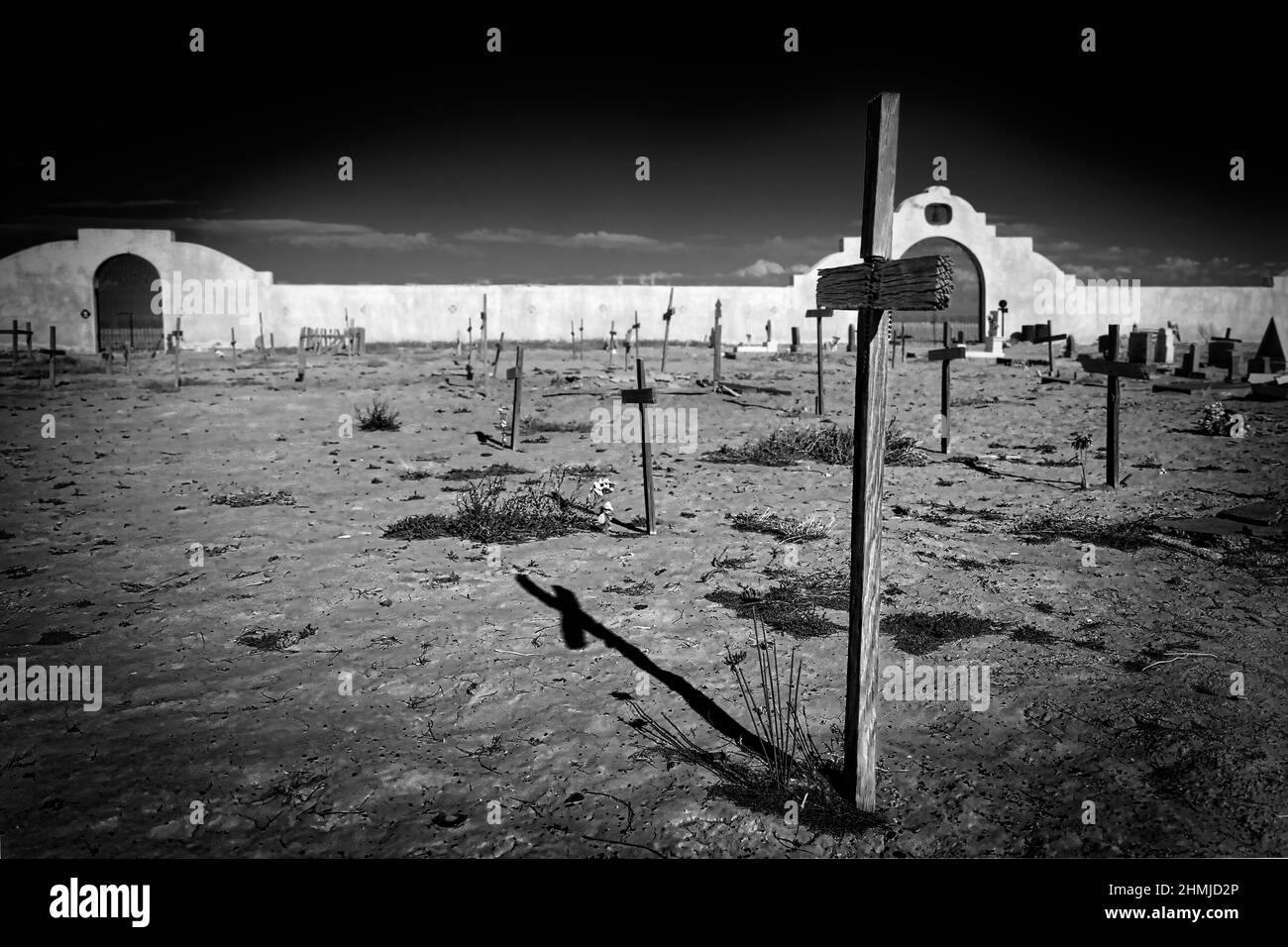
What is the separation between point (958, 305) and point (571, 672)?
39756 mm

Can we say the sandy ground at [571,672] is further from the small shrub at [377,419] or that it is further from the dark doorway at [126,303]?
the dark doorway at [126,303]

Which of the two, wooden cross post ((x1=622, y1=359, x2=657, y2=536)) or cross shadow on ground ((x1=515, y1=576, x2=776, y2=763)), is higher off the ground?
wooden cross post ((x1=622, y1=359, x2=657, y2=536))

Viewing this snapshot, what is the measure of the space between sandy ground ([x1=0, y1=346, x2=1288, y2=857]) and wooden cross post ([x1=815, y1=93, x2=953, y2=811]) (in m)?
0.46

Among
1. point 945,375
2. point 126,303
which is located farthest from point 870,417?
point 126,303

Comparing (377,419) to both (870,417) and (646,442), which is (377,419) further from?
(870,417)

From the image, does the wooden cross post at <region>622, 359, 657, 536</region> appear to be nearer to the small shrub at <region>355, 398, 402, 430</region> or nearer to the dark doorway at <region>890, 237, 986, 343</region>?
the small shrub at <region>355, 398, 402, 430</region>

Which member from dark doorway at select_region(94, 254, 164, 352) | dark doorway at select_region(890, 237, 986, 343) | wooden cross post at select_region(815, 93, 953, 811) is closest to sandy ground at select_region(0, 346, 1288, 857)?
wooden cross post at select_region(815, 93, 953, 811)

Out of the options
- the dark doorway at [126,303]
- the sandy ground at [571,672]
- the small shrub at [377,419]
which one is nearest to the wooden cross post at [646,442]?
the sandy ground at [571,672]

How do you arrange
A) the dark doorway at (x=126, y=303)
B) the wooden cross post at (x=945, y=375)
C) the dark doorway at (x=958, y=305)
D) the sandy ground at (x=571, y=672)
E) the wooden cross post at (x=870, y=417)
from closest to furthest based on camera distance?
the wooden cross post at (x=870, y=417)
the sandy ground at (x=571, y=672)
the wooden cross post at (x=945, y=375)
the dark doorway at (x=126, y=303)
the dark doorway at (x=958, y=305)

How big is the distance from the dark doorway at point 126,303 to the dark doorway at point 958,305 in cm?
2896

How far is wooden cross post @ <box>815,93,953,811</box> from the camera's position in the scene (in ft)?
13.3

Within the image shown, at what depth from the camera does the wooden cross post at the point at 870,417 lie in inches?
159

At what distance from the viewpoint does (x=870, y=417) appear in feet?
13.8
